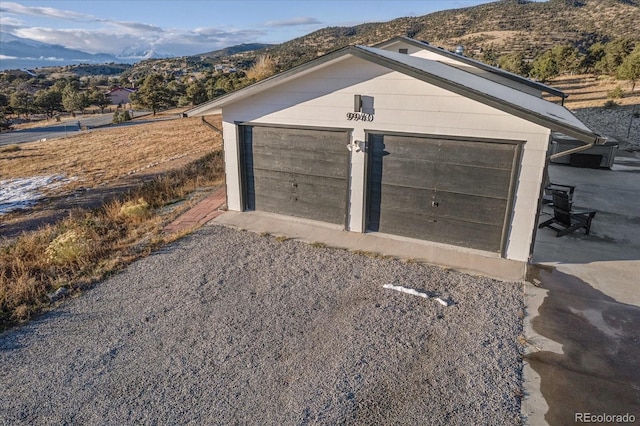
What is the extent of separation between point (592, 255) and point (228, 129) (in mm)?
8882

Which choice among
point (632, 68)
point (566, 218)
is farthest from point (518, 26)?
point (566, 218)

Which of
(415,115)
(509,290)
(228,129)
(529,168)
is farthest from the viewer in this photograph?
(228,129)

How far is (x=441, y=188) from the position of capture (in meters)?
7.84

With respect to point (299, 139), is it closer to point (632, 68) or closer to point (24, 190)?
point (24, 190)

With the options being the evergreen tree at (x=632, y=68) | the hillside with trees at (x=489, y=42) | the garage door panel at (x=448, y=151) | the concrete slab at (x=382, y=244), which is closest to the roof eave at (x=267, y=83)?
the garage door panel at (x=448, y=151)

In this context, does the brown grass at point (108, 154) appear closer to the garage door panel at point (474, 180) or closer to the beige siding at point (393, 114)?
the beige siding at point (393, 114)

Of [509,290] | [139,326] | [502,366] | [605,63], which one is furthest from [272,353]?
[605,63]

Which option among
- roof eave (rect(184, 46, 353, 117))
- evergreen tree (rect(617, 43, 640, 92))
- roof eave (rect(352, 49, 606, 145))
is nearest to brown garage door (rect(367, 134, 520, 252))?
roof eave (rect(352, 49, 606, 145))

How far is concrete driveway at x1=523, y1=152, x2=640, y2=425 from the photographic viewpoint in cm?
426

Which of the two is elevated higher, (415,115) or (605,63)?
(605,63)

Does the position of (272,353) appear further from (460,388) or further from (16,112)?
(16,112)

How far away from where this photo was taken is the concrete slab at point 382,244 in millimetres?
7277

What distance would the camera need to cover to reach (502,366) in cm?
477

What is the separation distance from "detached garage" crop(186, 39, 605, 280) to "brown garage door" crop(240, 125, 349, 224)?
0.09 feet
